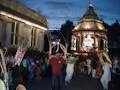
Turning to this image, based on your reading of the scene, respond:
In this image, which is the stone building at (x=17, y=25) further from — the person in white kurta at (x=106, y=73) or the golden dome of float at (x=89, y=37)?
the golden dome of float at (x=89, y=37)

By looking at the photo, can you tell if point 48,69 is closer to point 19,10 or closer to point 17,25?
point 17,25

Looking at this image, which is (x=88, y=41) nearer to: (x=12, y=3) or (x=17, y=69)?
(x=12, y=3)

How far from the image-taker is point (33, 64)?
62.4ft

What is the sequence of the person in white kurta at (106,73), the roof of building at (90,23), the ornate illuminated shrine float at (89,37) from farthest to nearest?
the roof of building at (90,23)
the ornate illuminated shrine float at (89,37)
the person in white kurta at (106,73)

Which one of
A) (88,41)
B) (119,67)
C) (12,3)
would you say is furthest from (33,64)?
(88,41)

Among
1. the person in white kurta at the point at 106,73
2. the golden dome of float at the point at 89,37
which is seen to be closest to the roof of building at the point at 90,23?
the golden dome of float at the point at 89,37

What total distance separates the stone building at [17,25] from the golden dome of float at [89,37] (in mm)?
17191

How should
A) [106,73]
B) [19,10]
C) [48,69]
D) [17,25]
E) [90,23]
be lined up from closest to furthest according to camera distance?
[106,73]
[48,69]
[17,25]
[19,10]
[90,23]

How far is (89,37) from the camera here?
4597 centimetres

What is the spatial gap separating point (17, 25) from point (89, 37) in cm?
2379

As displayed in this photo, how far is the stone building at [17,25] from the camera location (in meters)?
20.9

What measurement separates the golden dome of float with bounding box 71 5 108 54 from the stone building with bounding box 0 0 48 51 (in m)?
17.2

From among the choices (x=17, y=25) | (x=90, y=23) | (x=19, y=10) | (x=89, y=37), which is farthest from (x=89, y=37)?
(x=17, y=25)

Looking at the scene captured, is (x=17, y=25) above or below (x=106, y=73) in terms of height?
above
